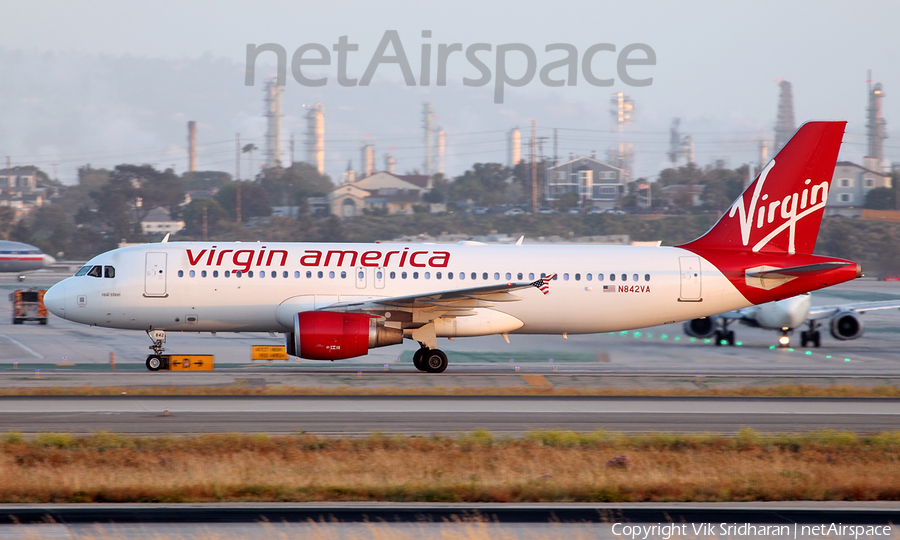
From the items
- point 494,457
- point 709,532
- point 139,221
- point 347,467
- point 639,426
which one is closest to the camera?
point 709,532

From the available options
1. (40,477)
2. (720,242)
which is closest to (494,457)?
(40,477)

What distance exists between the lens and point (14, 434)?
51.1ft

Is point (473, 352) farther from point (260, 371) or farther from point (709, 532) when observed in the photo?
point (709, 532)

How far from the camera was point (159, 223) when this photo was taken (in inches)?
4272

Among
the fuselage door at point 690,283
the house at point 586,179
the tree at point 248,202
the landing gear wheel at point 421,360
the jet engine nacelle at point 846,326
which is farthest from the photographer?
the house at point 586,179

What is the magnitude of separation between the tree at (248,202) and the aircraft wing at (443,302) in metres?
86.6

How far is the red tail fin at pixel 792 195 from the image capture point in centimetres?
2783

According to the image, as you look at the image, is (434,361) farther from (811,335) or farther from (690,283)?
(811,335)

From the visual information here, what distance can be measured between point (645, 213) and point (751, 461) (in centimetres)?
9754

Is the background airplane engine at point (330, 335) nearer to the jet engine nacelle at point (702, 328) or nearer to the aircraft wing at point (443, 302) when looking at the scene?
the aircraft wing at point (443, 302)

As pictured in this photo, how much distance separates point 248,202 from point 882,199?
269 feet

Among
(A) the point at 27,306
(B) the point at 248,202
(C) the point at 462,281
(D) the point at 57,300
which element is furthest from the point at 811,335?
(B) the point at 248,202

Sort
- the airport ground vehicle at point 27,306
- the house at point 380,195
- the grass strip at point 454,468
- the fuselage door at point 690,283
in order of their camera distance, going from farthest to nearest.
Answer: the house at point 380,195 → the airport ground vehicle at point 27,306 → the fuselage door at point 690,283 → the grass strip at point 454,468

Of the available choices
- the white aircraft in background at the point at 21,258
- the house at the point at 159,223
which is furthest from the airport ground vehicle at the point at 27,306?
the house at the point at 159,223
